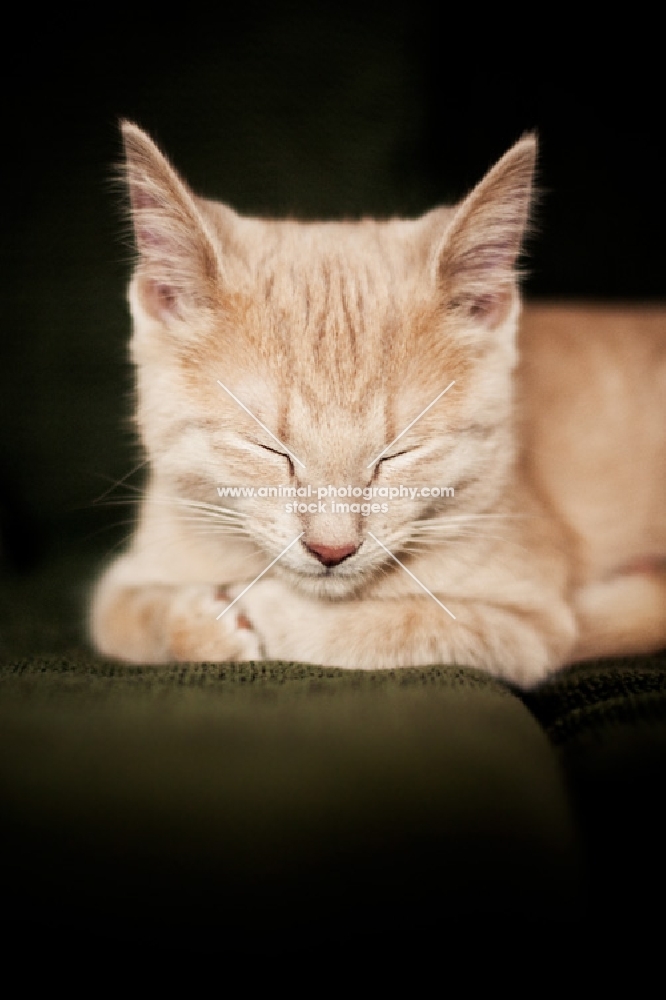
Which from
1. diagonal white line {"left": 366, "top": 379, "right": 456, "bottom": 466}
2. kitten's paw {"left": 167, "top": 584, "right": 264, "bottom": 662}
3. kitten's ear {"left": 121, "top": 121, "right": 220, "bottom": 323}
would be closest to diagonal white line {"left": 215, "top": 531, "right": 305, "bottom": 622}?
kitten's paw {"left": 167, "top": 584, "right": 264, "bottom": 662}

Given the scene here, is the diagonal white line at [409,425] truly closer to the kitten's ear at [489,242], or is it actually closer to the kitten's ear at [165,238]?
the kitten's ear at [489,242]

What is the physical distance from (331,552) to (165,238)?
1.30ft

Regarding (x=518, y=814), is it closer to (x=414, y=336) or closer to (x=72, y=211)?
(x=414, y=336)

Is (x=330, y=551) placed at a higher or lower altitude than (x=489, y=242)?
lower

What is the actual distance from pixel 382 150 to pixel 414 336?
47cm

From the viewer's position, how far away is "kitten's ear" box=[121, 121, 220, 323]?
2.37ft

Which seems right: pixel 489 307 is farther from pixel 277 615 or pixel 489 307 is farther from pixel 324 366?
pixel 277 615

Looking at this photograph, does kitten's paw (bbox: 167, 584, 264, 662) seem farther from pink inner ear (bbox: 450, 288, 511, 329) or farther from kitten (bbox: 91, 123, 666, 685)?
pink inner ear (bbox: 450, 288, 511, 329)

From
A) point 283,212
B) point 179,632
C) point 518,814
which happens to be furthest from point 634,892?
point 283,212

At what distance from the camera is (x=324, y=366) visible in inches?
30.6

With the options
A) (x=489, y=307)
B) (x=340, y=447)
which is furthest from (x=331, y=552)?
(x=489, y=307)

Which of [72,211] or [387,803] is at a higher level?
[72,211]

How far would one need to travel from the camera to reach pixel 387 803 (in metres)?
0.51

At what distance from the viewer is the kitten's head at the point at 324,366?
75cm
